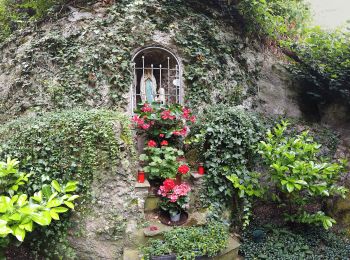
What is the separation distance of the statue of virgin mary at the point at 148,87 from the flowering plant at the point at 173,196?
7.36 ft

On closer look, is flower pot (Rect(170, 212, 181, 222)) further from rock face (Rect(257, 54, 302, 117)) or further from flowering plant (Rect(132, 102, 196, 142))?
rock face (Rect(257, 54, 302, 117))

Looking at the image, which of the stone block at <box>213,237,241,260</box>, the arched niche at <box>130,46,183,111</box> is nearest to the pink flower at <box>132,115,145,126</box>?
the arched niche at <box>130,46,183,111</box>

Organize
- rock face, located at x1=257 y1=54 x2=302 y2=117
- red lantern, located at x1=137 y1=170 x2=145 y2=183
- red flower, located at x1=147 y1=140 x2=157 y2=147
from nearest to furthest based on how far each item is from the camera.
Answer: red lantern, located at x1=137 y1=170 x2=145 y2=183
red flower, located at x1=147 y1=140 x2=157 y2=147
rock face, located at x1=257 y1=54 x2=302 y2=117

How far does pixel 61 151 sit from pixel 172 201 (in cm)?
154

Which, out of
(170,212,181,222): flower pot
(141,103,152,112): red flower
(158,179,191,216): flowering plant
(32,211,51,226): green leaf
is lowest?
(170,212,181,222): flower pot

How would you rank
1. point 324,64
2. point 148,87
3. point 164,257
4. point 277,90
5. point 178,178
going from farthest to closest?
point 277,90, point 148,87, point 324,64, point 178,178, point 164,257

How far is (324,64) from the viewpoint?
5.06 metres

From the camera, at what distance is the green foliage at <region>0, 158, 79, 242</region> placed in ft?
7.22

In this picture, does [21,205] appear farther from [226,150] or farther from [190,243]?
[226,150]

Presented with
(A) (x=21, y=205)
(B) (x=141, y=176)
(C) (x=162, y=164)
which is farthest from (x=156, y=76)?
(A) (x=21, y=205)

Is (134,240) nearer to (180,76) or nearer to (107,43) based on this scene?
(180,76)

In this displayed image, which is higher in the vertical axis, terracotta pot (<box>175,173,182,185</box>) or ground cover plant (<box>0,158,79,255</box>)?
ground cover plant (<box>0,158,79,255</box>)

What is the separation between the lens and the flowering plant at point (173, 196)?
3371 mm

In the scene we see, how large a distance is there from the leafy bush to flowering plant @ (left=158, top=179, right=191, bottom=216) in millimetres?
502
